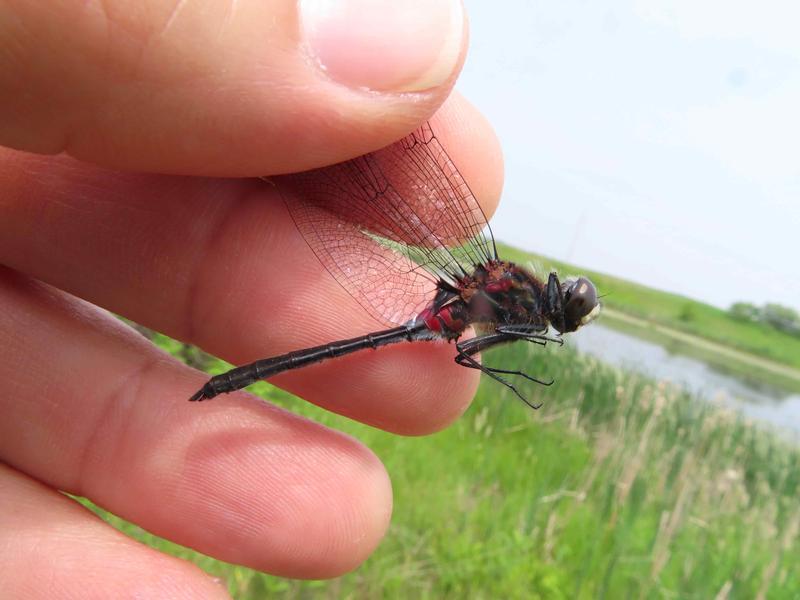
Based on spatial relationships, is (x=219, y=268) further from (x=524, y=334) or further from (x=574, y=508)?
(x=574, y=508)

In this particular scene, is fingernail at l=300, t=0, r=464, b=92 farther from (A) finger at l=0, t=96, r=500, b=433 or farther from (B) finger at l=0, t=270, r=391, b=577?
(B) finger at l=0, t=270, r=391, b=577

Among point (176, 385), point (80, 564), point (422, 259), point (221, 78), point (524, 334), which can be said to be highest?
point (221, 78)

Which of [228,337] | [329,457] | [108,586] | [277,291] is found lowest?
[108,586]

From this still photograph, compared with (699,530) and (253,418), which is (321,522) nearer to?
(253,418)

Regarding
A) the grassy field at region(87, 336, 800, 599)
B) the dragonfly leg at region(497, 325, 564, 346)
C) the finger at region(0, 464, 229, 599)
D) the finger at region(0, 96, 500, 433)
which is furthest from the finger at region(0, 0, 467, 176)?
the grassy field at region(87, 336, 800, 599)

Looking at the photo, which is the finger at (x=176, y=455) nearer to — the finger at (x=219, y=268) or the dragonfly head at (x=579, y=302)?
the finger at (x=219, y=268)

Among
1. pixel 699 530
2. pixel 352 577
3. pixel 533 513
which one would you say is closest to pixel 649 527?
pixel 699 530

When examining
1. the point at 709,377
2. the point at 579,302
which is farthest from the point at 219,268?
the point at 709,377
